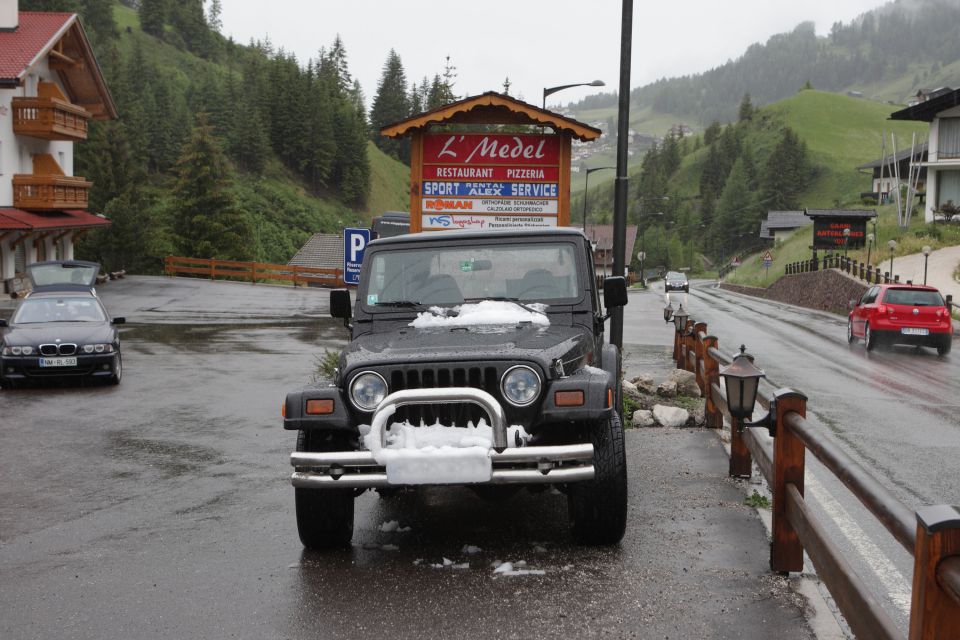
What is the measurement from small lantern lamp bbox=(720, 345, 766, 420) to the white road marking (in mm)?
1073

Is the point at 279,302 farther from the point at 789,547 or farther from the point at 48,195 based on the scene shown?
the point at 789,547

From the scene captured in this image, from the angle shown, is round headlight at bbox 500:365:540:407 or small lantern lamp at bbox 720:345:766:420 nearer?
round headlight at bbox 500:365:540:407

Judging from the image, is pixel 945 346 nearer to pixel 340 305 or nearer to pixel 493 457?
pixel 340 305

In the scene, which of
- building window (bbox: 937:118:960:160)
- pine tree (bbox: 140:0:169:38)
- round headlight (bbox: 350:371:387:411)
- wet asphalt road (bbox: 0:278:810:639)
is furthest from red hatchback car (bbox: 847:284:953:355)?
pine tree (bbox: 140:0:169:38)

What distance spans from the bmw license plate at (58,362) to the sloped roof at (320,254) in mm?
65773

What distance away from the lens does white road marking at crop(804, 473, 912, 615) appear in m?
5.22

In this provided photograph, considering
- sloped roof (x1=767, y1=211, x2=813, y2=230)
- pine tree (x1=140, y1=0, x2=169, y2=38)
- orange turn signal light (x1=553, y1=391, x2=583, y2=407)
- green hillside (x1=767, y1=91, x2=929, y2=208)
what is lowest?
orange turn signal light (x1=553, y1=391, x2=583, y2=407)

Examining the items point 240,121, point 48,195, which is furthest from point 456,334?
point 240,121

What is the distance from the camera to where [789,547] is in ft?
17.5

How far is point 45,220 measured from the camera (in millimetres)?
38906

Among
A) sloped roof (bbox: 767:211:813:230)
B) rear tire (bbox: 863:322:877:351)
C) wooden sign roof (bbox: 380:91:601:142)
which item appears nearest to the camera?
wooden sign roof (bbox: 380:91:601:142)

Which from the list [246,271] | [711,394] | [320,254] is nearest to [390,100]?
[320,254]

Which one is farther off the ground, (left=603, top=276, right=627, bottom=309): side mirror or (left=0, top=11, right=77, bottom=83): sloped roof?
(left=0, top=11, right=77, bottom=83): sloped roof

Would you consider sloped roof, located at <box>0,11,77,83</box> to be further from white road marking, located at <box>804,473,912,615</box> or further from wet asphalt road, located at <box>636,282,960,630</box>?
white road marking, located at <box>804,473,912,615</box>
